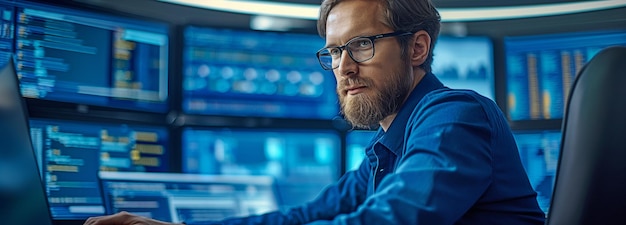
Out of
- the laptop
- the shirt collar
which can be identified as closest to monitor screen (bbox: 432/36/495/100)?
the shirt collar

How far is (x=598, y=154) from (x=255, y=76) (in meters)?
1.34

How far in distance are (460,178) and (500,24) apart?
1.32 metres

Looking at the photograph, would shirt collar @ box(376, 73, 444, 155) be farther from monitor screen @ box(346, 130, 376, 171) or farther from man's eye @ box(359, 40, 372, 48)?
monitor screen @ box(346, 130, 376, 171)

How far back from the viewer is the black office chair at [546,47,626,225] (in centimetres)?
72

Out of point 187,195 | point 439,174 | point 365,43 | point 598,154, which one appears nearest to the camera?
point 598,154

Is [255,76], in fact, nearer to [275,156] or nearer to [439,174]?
[275,156]

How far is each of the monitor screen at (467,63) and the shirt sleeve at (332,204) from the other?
27.9 inches

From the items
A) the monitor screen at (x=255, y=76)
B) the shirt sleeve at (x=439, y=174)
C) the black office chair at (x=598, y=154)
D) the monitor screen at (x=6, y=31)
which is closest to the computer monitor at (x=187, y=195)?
the monitor screen at (x=255, y=76)

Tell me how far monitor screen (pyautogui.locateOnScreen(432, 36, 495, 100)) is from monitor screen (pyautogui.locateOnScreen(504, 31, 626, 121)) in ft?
0.21

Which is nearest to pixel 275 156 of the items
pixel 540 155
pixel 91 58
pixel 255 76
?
pixel 255 76

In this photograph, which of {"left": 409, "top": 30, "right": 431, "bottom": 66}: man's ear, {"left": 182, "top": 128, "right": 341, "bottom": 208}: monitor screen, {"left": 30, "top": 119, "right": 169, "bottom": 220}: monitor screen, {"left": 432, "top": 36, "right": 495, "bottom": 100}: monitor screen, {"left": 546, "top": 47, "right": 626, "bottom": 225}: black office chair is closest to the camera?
{"left": 546, "top": 47, "right": 626, "bottom": 225}: black office chair

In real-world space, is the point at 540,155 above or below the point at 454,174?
below

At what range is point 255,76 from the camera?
6.41ft

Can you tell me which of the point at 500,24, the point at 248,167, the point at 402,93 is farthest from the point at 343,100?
the point at 500,24
